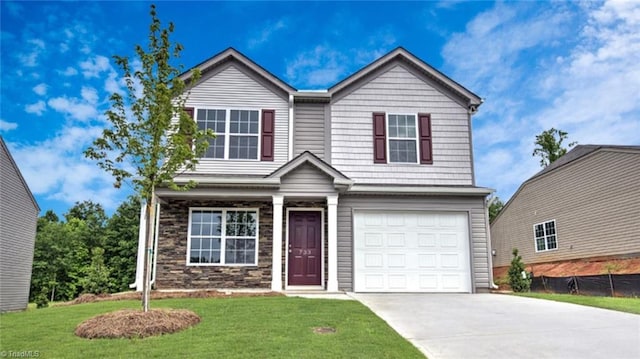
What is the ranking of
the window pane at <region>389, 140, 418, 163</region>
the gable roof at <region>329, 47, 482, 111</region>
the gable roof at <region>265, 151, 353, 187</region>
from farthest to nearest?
1. the gable roof at <region>329, 47, 482, 111</region>
2. the window pane at <region>389, 140, 418, 163</region>
3. the gable roof at <region>265, 151, 353, 187</region>

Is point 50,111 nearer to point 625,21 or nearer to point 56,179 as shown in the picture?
point 56,179

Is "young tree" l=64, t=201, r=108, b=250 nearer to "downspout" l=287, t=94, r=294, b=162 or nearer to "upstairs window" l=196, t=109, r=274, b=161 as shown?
"upstairs window" l=196, t=109, r=274, b=161

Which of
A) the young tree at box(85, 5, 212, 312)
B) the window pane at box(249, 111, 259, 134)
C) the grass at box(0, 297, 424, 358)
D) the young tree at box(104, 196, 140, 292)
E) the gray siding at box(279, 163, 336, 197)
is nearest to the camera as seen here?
the grass at box(0, 297, 424, 358)

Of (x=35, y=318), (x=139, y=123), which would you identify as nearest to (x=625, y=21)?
(x=139, y=123)

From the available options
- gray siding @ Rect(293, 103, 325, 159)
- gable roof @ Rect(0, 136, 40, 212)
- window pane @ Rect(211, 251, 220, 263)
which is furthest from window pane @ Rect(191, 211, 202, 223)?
gable roof @ Rect(0, 136, 40, 212)

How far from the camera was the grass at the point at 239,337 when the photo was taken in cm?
563

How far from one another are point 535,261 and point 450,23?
1210 centimetres

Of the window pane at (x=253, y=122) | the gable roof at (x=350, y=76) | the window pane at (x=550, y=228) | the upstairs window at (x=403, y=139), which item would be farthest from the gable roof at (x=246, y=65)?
the window pane at (x=550, y=228)

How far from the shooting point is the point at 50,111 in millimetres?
19562

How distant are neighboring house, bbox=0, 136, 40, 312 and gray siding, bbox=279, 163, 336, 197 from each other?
11.1 meters

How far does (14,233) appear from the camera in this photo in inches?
687

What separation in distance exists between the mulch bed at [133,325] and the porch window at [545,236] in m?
18.8

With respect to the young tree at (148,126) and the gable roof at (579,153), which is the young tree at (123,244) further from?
the gable roof at (579,153)

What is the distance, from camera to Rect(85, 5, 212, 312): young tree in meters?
7.54
